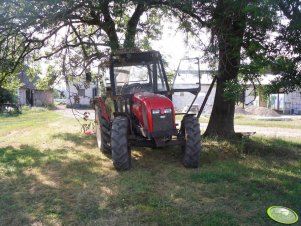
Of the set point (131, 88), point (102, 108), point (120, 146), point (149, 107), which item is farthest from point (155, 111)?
point (102, 108)

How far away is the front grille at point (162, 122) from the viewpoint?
7.70 m

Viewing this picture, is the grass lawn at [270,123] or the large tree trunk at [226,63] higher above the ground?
the large tree trunk at [226,63]

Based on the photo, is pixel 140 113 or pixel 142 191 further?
pixel 140 113

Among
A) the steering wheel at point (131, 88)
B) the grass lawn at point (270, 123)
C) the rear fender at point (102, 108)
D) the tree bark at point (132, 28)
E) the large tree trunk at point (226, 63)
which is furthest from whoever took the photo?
the grass lawn at point (270, 123)

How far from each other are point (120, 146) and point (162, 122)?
3.12 ft

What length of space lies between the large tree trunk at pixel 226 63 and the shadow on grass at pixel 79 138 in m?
3.39

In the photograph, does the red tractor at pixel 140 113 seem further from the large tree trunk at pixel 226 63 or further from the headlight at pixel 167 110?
the large tree trunk at pixel 226 63

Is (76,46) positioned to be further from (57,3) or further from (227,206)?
(227,206)

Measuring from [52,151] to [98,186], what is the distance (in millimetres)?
3704

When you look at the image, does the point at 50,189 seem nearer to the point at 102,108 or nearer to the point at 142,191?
the point at 142,191

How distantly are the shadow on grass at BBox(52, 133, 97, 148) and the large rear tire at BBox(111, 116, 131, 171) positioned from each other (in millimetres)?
3123

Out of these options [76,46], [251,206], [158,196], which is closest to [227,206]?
[251,206]

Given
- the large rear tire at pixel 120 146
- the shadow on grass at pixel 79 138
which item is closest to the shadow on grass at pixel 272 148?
the large rear tire at pixel 120 146

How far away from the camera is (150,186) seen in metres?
6.73
